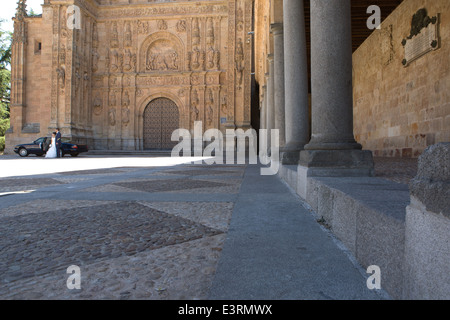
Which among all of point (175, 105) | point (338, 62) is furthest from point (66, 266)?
point (175, 105)

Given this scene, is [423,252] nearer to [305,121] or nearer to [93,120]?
[305,121]

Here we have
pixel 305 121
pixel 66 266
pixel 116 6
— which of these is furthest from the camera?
pixel 116 6

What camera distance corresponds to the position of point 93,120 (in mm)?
24094

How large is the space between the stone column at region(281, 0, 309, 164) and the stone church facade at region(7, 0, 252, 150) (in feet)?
55.6

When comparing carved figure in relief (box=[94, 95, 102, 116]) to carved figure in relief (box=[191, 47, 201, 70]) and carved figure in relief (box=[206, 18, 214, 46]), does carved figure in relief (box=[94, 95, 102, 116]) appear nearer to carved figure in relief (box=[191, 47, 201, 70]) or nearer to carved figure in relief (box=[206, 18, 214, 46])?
carved figure in relief (box=[191, 47, 201, 70])

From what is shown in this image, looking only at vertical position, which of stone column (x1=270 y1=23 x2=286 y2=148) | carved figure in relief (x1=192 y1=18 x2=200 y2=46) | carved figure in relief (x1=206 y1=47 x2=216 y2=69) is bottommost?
stone column (x1=270 y1=23 x2=286 y2=148)

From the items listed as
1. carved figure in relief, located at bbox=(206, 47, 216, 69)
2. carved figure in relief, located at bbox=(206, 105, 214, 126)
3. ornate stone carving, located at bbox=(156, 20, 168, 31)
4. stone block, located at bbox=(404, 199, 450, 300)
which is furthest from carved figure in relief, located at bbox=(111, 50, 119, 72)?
stone block, located at bbox=(404, 199, 450, 300)

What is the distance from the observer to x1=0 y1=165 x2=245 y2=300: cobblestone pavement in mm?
1228

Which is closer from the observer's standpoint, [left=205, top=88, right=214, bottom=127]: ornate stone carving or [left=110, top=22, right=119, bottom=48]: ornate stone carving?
[left=205, top=88, right=214, bottom=127]: ornate stone carving

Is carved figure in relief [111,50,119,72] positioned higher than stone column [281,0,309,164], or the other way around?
carved figure in relief [111,50,119,72]

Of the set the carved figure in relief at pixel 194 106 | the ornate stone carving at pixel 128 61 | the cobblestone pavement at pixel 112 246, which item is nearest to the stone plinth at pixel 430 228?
the cobblestone pavement at pixel 112 246

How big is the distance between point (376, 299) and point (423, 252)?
1.00ft

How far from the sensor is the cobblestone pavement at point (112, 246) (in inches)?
48.3

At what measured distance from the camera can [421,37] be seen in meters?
7.27
